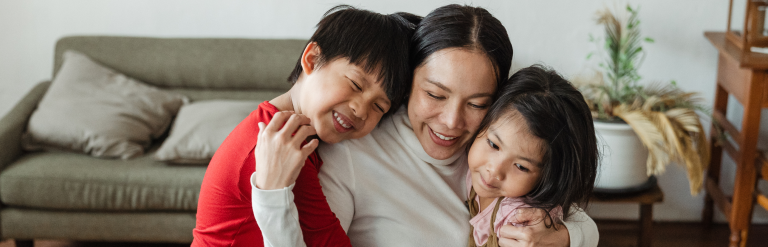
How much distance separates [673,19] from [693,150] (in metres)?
0.82

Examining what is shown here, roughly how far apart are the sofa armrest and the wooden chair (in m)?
2.98

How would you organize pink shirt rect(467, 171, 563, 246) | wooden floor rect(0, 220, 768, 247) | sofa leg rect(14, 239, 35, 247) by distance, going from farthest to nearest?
wooden floor rect(0, 220, 768, 247), sofa leg rect(14, 239, 35, 247), pink shirt rect(467, 171, 563, 246)

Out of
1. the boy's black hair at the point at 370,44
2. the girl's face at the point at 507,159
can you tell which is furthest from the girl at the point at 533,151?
the boy's black hair at the point at 370,44

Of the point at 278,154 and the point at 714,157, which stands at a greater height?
the point at 278,154

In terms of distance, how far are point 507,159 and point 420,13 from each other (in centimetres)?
187

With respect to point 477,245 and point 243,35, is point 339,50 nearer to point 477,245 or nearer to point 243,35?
point 477,245

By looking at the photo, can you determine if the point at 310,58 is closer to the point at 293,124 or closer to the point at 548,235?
the point at 293,124

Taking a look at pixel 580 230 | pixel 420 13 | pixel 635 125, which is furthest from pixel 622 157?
pixel 580 230

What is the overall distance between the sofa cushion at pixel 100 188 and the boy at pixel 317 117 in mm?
1295

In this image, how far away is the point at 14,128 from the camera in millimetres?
2449

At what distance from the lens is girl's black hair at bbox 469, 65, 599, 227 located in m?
1.09

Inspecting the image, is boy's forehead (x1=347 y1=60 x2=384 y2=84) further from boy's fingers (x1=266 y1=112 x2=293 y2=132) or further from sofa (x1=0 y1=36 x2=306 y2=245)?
sofa (x1=0 y1=36 x2=306 y2=245)

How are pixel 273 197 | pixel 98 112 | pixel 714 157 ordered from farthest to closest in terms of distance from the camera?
pixel 714 157 → pixel 98 112 → pixel 273 197

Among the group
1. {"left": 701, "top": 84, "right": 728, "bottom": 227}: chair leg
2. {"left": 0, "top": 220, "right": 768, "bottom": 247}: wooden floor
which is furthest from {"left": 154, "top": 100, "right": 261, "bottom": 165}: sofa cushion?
{"left": 701, "top": 84, "right": 728, "bottom": 227}: chair leg
